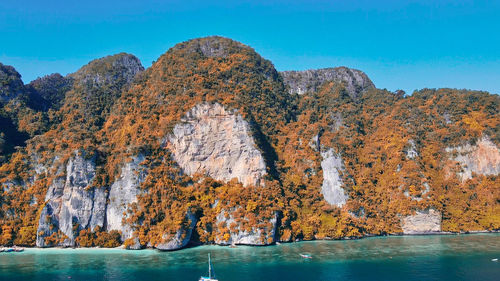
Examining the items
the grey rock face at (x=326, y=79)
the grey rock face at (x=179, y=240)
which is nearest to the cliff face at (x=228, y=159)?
the grey rock face at (x=179, y=240)

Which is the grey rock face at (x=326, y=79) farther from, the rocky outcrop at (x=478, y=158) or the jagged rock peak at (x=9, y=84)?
the jagged rock peak at (x=9, y=84)

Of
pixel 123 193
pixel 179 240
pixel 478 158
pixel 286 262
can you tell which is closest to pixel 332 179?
pixel 478 158

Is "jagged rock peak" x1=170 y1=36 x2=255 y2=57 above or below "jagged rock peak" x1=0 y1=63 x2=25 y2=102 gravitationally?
above

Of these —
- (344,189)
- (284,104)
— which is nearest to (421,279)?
(344,189)

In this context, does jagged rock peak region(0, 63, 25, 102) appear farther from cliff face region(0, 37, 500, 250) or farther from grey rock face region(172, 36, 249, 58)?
grey rock face region(172, 36, 249, 58)

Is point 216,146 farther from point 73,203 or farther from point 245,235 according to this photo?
point 73,203

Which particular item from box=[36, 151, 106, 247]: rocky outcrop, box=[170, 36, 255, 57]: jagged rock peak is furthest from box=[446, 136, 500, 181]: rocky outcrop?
box=[36, 151, 106, 247]: rocky outcrop
